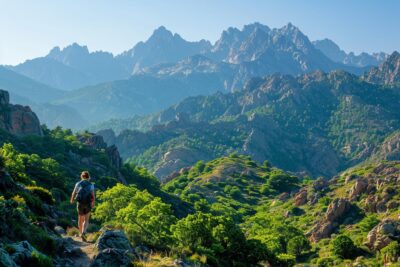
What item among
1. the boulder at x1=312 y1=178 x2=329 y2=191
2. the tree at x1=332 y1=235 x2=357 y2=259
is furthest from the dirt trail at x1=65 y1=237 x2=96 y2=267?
the boulder at x1=312 y1=178 x2=329 y2=191

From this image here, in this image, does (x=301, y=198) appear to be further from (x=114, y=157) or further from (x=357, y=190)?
(x=114, y=157)

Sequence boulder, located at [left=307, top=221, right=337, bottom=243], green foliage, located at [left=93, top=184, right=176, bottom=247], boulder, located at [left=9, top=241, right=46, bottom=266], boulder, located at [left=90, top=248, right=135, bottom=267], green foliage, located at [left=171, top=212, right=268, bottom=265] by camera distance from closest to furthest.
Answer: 1. boulder, located at [left=9, top=241, right=46, bottom=266]
2. boulder, located at [left=90, top=248, right=135, bottom=267]
3. green foliage, located at [left=93, top=184, right=176, bottom=247]
4. green foliage, located at [left=171, top=212, right=268, bottom=265]
5. boulder, located at [left=307, top=221, right=337, bottom=243]

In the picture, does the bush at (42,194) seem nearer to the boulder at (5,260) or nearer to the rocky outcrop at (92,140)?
the boulder at (5,260)

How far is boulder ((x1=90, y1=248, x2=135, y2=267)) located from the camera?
60.0ft

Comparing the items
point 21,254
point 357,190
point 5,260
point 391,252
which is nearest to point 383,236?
point 391,252

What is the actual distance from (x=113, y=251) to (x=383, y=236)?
7769 cm

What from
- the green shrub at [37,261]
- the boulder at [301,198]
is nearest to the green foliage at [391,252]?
the green shrub at [37,261]

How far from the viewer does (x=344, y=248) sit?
85938 millimetres

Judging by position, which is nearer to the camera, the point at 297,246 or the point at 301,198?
the point at 297,246

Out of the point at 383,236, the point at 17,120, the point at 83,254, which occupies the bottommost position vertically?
the point at 383,236

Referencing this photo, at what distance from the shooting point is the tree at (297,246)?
A: 97188 millimetres

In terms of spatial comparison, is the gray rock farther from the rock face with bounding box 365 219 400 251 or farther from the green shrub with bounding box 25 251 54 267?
the rock face with bounding box 365 219 400 251

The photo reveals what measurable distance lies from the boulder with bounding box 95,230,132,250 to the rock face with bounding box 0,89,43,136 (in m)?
113

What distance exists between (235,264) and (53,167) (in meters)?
66.8
